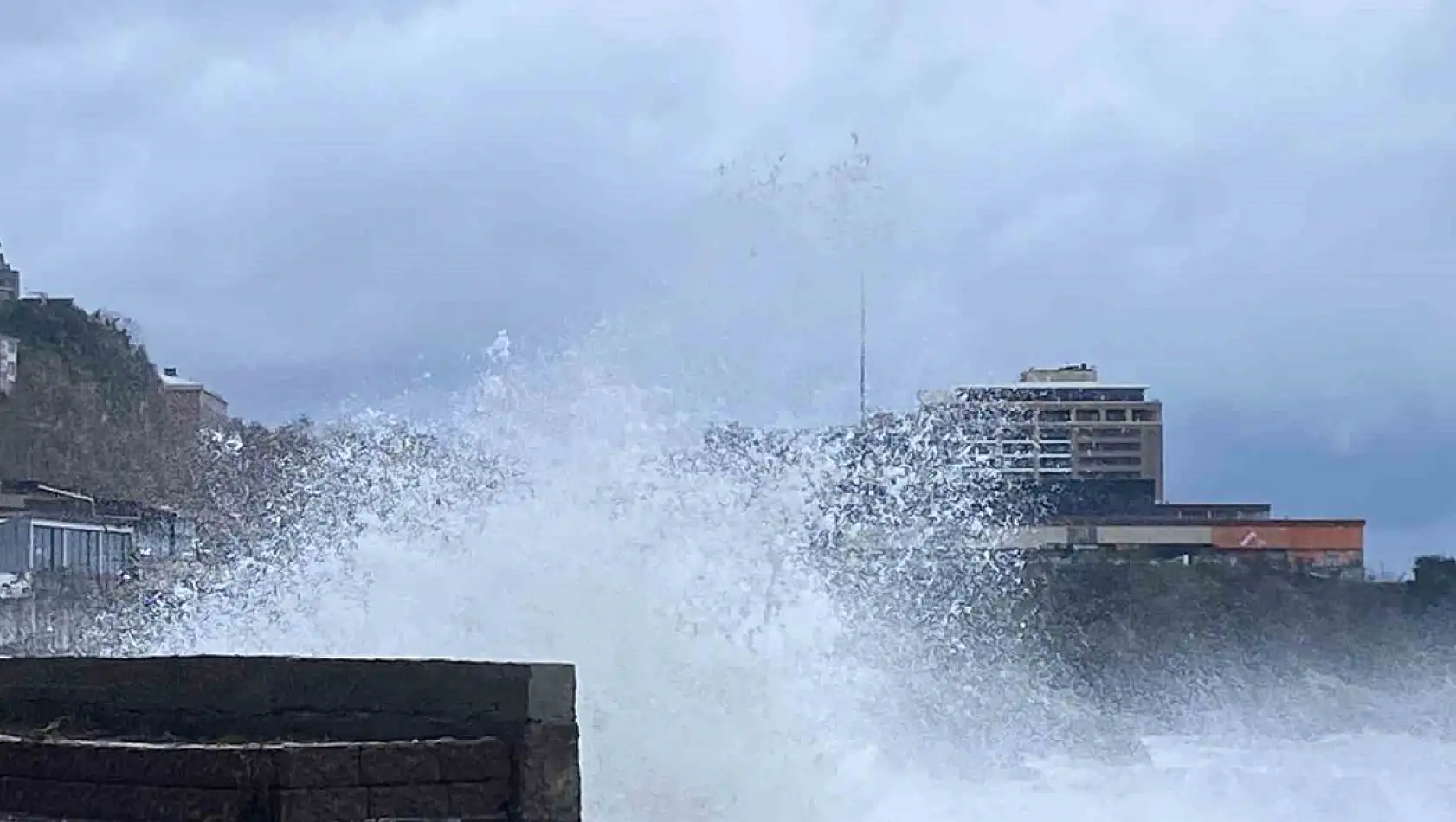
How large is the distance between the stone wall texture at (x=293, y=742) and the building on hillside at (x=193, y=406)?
47.6m

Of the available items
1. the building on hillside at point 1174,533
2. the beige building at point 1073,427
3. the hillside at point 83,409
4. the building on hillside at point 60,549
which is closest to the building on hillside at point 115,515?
the building on hillside at point 60,549

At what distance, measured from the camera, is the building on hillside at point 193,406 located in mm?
57000

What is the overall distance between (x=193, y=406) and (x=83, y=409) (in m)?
3.01

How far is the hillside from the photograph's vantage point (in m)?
53.3

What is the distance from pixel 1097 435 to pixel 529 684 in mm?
55825

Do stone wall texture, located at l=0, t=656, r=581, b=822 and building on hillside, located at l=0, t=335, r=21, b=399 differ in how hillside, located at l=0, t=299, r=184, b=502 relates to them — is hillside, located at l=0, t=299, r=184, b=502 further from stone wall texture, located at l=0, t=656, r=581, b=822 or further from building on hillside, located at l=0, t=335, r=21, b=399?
stone wall texture, located at l=0, t=656, r=581, b=822

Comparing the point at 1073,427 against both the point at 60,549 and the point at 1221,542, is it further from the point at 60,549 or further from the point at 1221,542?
the point at 60,549

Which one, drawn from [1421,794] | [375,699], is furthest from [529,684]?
[1421,794]

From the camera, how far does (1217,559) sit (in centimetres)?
6681

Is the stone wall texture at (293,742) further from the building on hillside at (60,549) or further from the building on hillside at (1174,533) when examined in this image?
the building on hillside at (1174,533)

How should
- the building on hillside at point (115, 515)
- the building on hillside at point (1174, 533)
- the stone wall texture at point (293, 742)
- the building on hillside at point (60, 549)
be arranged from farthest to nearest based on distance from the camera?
the building on hillside at point (1174, 533), the building on hillside at point (115, 515), the building on hillside at point (60, 549), the stone wall texture at point (293, 742)

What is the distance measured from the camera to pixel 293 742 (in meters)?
6.21

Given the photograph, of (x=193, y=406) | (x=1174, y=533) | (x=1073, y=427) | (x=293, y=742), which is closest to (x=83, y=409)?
(x=193, y=406)

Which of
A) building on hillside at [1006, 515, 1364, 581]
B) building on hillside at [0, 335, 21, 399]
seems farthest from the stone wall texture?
building on hillside at [0, 335, 21, 399]
